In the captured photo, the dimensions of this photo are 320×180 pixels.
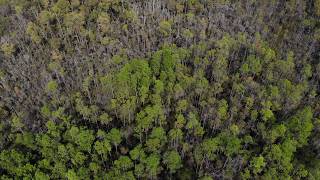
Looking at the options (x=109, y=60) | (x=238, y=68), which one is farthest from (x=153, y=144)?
(x=238, y=68)

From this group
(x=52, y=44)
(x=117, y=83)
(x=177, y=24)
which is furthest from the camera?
(x=177, y=24)

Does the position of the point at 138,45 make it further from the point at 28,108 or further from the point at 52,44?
the point at 28,108

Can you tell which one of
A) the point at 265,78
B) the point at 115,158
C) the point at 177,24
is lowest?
the point at 115,158

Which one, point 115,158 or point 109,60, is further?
point 109,60

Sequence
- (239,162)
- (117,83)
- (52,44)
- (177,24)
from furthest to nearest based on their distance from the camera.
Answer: (177,24) → (52,44) → (117,83) → (239,162)

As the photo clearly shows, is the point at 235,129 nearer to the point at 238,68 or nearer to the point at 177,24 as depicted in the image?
the point at 238,68

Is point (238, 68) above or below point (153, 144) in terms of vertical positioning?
above
